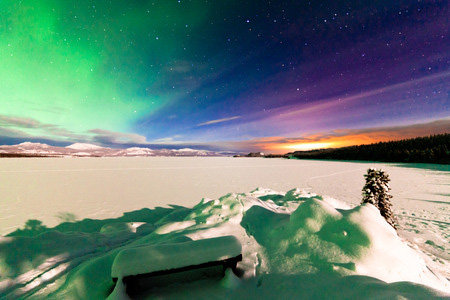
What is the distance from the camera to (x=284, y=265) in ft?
8.68

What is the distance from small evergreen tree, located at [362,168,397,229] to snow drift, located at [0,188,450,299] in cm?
412

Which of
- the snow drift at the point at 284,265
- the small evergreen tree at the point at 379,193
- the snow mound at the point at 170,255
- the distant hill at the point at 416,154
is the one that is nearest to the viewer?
the snow mound at the point at 170,255

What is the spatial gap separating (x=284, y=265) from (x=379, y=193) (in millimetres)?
6641

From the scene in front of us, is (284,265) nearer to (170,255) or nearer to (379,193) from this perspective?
(170,255)

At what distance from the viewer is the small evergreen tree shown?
263 inches

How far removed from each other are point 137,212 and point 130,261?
283 inches

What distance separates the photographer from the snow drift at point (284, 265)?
2.15 meters

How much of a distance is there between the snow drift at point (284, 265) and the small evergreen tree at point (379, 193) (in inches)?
162

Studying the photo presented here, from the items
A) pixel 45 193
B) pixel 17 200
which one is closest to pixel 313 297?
pixel 17 200

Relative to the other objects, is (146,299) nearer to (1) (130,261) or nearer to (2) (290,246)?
(1) (130,261)

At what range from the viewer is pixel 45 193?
1096 cm

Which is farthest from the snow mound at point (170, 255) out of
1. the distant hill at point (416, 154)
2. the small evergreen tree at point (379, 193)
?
the distant hill at point (416, 154)

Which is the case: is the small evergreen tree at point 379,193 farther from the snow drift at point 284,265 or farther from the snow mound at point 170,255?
the snow mound at point 170,255

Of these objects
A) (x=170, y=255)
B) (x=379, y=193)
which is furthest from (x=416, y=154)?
(x=170, y=255)
